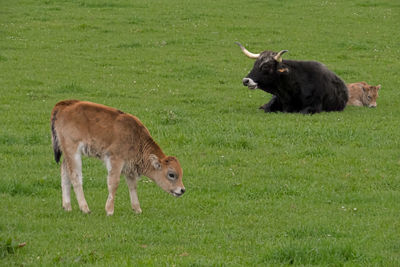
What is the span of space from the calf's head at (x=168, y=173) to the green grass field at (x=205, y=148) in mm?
394

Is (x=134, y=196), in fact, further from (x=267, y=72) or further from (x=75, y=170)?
(x=267, y=72)

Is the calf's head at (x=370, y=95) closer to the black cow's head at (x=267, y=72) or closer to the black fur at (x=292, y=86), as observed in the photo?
the black fur at (x=292, y=86)

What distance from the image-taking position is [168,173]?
32.8 ft

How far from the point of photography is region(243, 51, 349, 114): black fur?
60.7ft

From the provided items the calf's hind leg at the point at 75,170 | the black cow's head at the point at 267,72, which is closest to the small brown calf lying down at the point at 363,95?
the black cow's head at the point at 267,72

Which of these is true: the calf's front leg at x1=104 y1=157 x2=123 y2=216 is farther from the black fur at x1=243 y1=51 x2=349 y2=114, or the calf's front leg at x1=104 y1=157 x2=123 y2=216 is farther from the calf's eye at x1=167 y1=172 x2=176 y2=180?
the black fur at x1=243 y1=51 x2=349 y2=114

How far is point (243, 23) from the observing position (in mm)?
31422

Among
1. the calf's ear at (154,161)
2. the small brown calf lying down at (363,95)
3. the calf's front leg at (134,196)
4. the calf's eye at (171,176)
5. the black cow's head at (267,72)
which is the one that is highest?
the calf's ear at (154,161)

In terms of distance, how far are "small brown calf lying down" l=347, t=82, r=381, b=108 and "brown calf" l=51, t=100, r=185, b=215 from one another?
10468mm

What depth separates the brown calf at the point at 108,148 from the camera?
9.94 m

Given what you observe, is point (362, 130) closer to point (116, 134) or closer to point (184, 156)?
point (184, 156)

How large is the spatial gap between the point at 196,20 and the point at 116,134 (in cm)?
2235

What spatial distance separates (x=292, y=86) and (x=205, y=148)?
17.0ft

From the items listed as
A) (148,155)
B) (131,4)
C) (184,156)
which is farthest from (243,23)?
(148,155)
